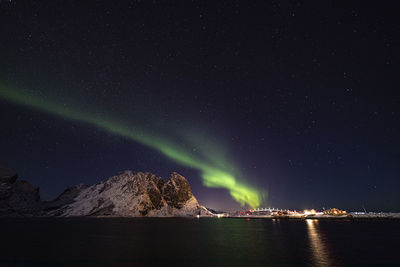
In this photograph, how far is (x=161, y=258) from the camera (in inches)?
1462

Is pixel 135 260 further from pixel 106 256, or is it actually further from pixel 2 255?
pixel 2 255

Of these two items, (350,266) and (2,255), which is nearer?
(350,266)

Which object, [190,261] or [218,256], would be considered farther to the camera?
[218,256]

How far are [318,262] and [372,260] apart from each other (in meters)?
11.4

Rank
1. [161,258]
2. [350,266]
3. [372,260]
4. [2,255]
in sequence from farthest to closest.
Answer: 1. [2,255]
2. [372,260]
3. [161,258]
4. [350,266]

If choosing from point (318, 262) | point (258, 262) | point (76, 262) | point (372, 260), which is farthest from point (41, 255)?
point (372, 260)

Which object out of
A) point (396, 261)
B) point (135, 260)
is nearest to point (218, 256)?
point (135, 260)

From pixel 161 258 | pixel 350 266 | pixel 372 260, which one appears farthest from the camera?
pixel 372 260

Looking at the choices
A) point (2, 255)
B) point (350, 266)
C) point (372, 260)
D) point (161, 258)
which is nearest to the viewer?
point (350, 266)

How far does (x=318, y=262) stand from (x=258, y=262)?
830 cm

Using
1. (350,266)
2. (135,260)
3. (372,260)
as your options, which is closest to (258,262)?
(350,266)

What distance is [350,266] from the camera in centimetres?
3416

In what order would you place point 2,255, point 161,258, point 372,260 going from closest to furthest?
point 161,258, point 372,260, point 2,255

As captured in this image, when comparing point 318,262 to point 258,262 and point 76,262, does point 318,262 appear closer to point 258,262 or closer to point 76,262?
point 258,262
